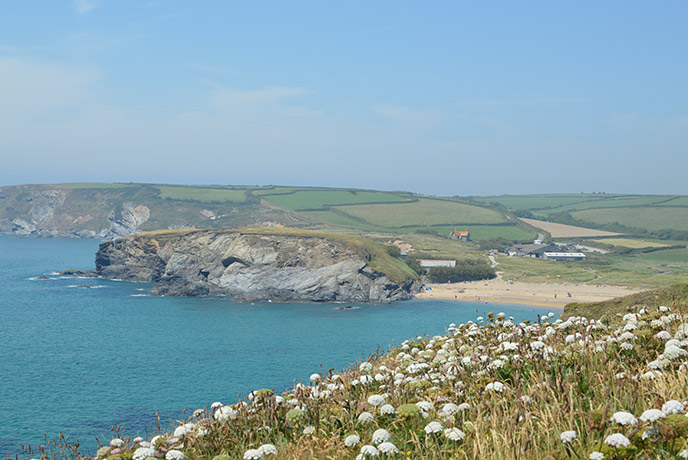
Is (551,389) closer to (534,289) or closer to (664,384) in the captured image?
(664,384)

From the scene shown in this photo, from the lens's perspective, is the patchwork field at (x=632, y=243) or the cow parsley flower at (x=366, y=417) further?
the patchwork field at (x=632, y=243)

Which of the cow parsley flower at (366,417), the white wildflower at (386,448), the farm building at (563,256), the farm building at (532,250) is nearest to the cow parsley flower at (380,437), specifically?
the white wildflower at (386,448)

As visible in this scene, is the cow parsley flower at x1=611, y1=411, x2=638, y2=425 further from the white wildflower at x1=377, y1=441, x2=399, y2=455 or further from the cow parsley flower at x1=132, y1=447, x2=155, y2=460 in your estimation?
the cow parsley flower at x1=132, y1=447, x2=155, y2=460

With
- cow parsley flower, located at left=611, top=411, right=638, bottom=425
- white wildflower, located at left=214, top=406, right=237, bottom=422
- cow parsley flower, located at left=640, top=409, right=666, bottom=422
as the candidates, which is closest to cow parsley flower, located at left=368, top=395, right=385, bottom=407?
white wildflower, located at left=214, top=406, right=237, bottom=422

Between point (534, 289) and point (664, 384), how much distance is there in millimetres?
111861

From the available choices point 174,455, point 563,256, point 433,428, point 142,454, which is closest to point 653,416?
point 433,428

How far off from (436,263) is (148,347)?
8327 cm

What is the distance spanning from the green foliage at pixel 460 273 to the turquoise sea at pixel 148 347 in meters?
23.4

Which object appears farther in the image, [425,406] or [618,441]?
[425,406]

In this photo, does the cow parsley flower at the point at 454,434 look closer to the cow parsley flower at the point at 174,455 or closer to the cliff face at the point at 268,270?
the cow parsley flower at the point at 174,455

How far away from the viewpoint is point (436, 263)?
135375mm

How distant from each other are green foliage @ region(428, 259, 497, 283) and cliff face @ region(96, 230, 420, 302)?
1294 cm

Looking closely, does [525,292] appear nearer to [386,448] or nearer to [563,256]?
[563,256]

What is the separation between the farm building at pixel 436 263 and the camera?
134 m
